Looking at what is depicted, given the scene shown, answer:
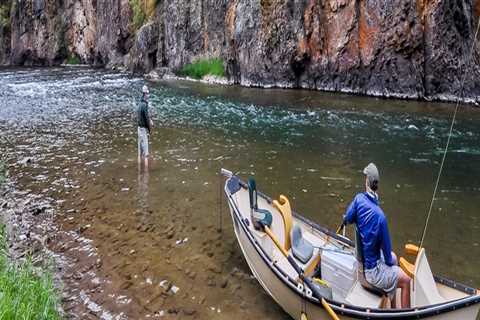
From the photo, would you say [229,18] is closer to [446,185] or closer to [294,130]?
[294,130]

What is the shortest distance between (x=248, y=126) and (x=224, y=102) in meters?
7.53

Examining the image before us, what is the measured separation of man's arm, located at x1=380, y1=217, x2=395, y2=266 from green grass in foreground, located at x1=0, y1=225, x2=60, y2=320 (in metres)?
4.80

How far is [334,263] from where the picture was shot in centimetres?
707

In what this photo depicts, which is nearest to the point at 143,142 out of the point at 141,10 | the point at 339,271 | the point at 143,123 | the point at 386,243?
the point at 143,123

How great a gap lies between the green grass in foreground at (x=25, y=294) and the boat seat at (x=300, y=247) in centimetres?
393

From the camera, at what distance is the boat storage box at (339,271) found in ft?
22.2

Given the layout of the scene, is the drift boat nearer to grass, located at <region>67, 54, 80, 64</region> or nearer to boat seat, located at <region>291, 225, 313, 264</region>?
boat seat, located at <region>291, 225, 313, 264</region>

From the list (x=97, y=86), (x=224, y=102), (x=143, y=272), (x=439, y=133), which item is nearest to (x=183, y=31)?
(x=97, y=86)

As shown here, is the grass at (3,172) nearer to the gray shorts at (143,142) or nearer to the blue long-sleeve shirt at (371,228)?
the gray shorts at (143,142)

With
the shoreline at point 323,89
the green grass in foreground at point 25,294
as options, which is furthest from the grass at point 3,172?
the shoreline at point 323,89

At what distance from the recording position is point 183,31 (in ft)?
144

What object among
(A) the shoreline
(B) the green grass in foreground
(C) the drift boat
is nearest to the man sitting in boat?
(C) the drift boat

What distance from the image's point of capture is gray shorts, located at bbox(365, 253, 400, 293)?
239 inches

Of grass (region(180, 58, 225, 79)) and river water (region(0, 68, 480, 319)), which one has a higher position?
grass (region(180, 58, 225, 79))
